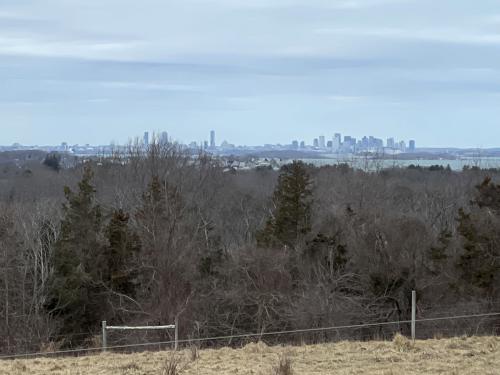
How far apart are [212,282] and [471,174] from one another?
35113 millimetres

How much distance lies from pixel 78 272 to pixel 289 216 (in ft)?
32.9

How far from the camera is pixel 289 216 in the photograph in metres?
35.1

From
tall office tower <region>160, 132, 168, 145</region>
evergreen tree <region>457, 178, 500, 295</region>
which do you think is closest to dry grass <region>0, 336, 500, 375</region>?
evergreen tree <region>457, 178, 500, 295</region>

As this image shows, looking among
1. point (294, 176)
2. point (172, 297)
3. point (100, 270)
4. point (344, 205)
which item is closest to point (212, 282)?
point (172, 297)

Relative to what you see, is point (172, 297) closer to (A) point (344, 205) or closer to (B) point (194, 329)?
(B) point (194, 329)

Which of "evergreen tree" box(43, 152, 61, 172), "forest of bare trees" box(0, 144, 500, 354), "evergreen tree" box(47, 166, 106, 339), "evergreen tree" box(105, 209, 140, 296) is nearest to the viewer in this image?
"forest of bare trees" box(0, 144, 500, 354)

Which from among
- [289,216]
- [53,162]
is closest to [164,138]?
[289,216]

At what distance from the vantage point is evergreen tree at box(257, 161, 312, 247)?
1347 inches

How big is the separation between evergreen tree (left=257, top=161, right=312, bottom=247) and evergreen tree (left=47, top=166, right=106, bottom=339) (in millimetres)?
6943

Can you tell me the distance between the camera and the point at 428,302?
30.3 metres

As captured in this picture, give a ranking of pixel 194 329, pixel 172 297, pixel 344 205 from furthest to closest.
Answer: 1. pixel 344 205
2. pixel 172 297
3. pixel 194 329

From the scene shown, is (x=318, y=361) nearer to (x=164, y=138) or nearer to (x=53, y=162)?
(x=164, y=138)

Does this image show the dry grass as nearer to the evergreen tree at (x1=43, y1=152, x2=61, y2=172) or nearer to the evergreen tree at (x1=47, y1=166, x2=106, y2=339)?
the evergreen tree at (x1=47, y1=166, x2=106, y2=339)

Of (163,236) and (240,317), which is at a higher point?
(163,236)
